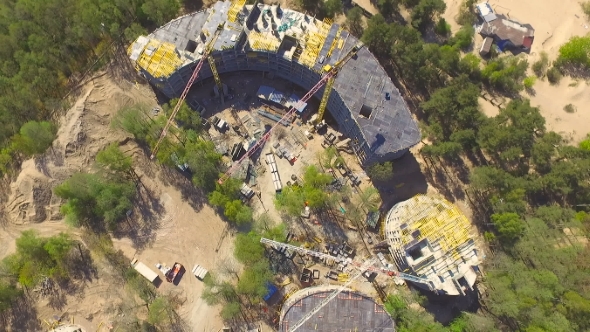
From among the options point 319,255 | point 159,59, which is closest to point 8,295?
point 159,59

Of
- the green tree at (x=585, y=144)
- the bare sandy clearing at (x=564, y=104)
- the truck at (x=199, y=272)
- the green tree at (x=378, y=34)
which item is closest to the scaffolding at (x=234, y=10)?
the green tree at (x=378, y=34)

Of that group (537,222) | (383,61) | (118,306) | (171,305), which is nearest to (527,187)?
(537,222)

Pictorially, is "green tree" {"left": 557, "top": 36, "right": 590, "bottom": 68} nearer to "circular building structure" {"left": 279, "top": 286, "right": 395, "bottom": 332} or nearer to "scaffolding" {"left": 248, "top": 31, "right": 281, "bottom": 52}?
"scaffolding" {"left": 248, "top": 31, "right": 281, "bottom": 52}

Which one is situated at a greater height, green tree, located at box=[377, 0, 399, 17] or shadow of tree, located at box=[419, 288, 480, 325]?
green tree, located at box=[377, 0, 399, 17]

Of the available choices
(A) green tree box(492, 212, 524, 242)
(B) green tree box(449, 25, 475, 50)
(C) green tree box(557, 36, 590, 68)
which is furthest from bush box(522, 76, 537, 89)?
(A) green tree box(492, 212, 524, 242)

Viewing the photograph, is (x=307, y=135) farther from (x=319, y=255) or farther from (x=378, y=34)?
(x=378, y=34)

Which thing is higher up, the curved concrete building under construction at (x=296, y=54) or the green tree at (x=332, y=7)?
the green tree at (x=332, y=7)

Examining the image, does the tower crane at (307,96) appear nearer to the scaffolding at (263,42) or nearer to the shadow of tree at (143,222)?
the scaffolding at (263,42)
